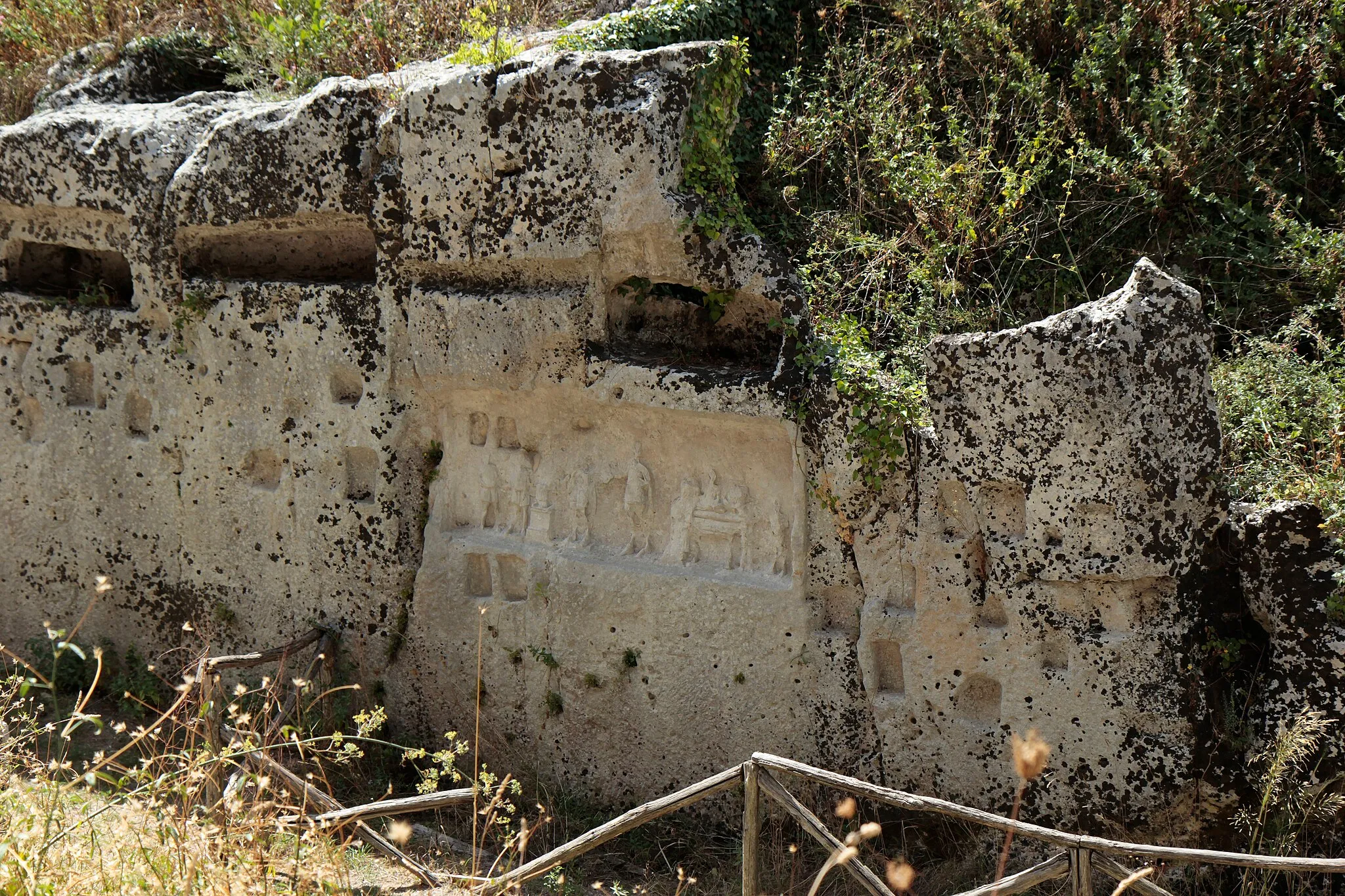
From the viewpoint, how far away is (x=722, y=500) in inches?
199

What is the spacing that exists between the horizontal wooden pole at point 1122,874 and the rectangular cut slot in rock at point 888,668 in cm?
135

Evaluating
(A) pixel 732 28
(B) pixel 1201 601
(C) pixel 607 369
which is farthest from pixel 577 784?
(A) pixel 732 28

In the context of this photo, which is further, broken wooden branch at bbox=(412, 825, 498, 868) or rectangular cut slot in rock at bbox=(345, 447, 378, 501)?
rectangular cut slot in rock at bbox=(345, 447, 378, 501)

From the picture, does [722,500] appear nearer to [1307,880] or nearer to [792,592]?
[792,592]

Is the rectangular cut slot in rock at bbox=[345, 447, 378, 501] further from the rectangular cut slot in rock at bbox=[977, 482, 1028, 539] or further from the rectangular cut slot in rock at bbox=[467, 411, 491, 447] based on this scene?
the rectangular cut slot in rock at bbox=[977, 482, 1028, 539]

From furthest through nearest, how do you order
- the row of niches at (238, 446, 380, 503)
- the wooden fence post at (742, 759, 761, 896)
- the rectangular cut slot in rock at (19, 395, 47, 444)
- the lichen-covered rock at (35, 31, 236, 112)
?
the lichen-covered rock at (35, 31, 236, 112)
the rectangular cut slot in rock at (19, 395, 47, 444)
the row of niches at (238, 446, 380, 503)
the wooden fence post at (742, 759, 761, 896)

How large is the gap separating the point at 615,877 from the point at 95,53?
19.3 feet

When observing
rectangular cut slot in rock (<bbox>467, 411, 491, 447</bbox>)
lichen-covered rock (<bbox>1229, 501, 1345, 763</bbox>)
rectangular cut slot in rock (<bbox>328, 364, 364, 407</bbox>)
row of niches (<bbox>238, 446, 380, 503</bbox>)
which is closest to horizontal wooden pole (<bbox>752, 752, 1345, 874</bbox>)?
lichen-covered rock (<bbox>1229, 501, 1345, 763</bbox>)

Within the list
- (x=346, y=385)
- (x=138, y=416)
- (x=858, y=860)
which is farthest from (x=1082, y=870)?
(x=138, y=416)

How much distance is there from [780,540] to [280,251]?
292cm

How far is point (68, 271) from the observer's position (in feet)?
21.6

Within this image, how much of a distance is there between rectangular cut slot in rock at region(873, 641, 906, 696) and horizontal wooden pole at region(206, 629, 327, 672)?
266 cm

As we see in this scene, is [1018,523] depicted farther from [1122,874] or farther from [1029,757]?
[1029,757]

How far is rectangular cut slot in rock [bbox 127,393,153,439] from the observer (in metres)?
6.14
